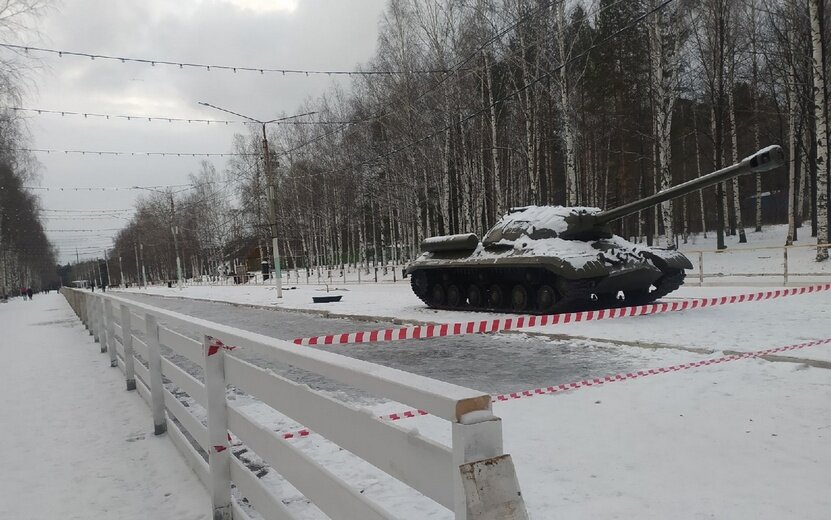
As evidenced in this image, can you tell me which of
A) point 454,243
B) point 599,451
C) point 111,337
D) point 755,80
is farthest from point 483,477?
point 755,80

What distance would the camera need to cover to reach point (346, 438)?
65.3 inches

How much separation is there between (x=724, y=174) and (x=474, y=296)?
5703mm

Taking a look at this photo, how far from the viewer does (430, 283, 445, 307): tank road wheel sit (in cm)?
1435

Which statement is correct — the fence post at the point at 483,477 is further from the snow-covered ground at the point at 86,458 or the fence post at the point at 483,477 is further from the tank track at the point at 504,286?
the tank track at the point at 504,286

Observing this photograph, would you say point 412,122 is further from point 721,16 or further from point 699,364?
point 699,364

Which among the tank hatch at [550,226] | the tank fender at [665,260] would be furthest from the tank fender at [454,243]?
the tank fender at [665,260]

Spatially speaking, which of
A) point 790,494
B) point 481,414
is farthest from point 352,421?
point 790,494

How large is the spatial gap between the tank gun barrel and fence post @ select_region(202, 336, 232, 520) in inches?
317

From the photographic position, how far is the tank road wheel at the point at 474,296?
522 inches

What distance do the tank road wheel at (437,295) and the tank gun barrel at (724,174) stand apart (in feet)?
13.6

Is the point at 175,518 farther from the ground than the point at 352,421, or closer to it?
closer to it

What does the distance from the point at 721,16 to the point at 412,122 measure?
1303cm

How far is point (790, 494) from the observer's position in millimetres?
3041

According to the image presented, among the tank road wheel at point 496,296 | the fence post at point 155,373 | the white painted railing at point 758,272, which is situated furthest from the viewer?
the white painted railing at point 758,272
